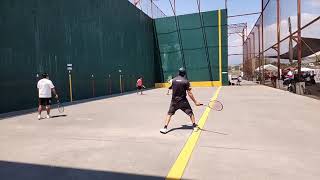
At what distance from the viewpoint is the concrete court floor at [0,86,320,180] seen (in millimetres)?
5207

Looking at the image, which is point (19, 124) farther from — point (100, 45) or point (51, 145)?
point (100, 45)

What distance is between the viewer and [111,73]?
28000mm

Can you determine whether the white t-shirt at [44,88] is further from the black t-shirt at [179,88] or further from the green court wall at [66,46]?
the black t-shirt at [179,88]

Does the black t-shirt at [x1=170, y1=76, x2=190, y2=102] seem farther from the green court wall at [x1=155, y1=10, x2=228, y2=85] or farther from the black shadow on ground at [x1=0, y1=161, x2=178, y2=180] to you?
the green court wall at [x1=155, y1=10, x2=228, y2=85]

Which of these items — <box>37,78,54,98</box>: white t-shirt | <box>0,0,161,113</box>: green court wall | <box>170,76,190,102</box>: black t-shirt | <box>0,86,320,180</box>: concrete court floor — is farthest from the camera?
<box>0,0,161,113</box>: green court wall

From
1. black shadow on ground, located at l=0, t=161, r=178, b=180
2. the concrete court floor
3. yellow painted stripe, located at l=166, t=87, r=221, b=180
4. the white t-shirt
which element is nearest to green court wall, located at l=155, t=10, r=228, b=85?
the concrete court floor

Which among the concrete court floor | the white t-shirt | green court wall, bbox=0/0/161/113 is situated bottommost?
the concrete court floor

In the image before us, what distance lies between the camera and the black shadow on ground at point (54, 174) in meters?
4.99

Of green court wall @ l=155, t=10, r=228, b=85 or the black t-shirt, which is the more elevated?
green court wall @ l=155, t=10, r=228, b=85

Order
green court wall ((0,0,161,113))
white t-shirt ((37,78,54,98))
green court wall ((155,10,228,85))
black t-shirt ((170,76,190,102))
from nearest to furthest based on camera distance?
Result: black t-shirt ((170,76,190,102)), white t-shirt ((37,78,54,98)), green court wall ((0,0,161,113)), green court wall ((155,10,228,85))

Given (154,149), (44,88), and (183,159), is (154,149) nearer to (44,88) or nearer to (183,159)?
(183,159)

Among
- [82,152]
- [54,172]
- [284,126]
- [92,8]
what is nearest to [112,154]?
[82,152]

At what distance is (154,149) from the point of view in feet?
22.1

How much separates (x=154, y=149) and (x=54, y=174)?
220 cm
